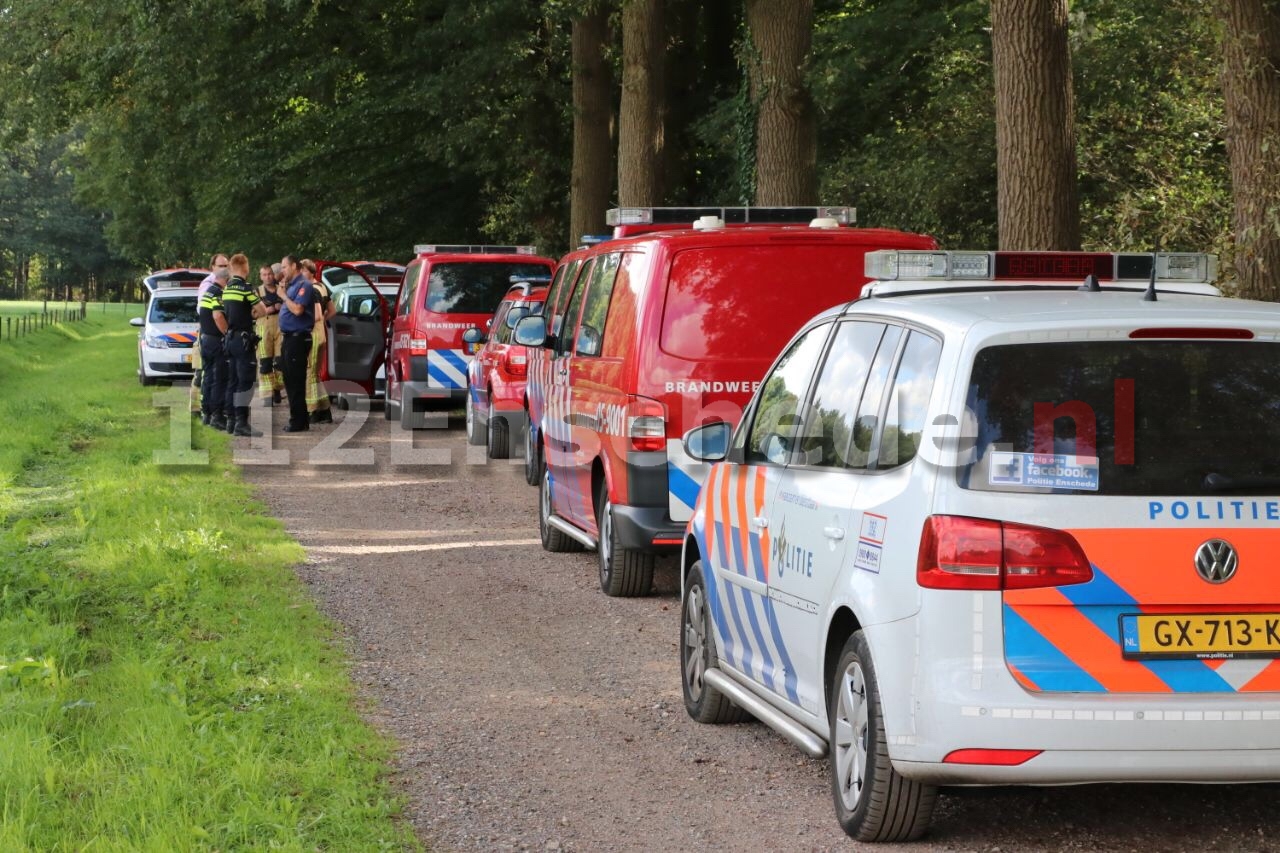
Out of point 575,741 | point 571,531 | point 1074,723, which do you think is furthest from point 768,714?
point 571,531

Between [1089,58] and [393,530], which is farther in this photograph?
[1089,58]

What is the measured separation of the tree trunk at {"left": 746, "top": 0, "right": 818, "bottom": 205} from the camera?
20484 millimetres

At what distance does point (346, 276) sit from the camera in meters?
28.5

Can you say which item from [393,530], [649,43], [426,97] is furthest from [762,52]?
[426,97]

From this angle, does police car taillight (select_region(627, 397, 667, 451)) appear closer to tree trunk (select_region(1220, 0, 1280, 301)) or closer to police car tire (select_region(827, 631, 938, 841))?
police car tire (select_region(827, 631, 938, 841))

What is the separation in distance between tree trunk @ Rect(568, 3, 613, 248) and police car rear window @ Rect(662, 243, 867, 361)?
19.2 metres

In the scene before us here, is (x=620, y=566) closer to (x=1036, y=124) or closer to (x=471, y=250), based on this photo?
(x=1036, y=124)

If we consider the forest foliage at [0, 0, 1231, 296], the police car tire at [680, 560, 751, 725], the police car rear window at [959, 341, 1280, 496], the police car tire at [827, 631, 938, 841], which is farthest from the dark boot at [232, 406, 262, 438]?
the police car rear window at [959, 341, 1280, 496]

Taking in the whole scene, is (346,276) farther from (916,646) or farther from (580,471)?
(916,646)

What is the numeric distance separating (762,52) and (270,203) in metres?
20.2

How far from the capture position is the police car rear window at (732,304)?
31.8ft

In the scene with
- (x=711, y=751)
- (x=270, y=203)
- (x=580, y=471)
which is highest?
(x=270, y=203)

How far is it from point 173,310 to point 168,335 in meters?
0.76

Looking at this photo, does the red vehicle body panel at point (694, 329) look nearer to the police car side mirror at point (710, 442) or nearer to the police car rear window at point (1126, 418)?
the police car side mirror at point (710, 442)
